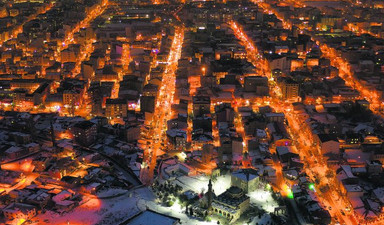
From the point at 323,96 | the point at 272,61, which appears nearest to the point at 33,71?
the point at 272,61

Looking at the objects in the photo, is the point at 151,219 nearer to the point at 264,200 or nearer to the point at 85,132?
Answer: the point at 264,200

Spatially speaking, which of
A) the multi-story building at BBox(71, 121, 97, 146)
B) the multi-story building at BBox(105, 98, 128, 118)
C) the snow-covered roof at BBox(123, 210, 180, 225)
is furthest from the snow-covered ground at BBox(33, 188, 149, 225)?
the multi-story building at BBox(105, 98, 128, 118)

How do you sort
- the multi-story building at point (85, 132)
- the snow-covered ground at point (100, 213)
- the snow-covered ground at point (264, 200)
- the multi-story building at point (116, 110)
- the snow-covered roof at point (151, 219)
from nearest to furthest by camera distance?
1. the snow-covered roof at point (151, 219)
2. the snow-covered ground at point (100, 213)
3. the snow-covered ground at point (264, 200)
4. the multi-story building at point (85, 132)
5. the multi-story building at point (116, 110)

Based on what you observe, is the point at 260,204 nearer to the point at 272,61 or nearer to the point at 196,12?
the point at 272,61

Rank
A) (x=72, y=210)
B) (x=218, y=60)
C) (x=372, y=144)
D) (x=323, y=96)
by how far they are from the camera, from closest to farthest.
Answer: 1. (x=72, y=210)
2. (x=372, y=144)
3. (x=323, y=96)
4. (x=218, y=60)

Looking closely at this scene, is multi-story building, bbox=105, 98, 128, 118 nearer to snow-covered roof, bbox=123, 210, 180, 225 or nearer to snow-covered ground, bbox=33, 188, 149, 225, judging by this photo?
snow-covered ground, bbox=33, 188, 149, 225

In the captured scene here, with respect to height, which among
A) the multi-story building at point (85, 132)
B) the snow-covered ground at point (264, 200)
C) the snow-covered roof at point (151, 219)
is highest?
the multi-story building at point (85, 132)

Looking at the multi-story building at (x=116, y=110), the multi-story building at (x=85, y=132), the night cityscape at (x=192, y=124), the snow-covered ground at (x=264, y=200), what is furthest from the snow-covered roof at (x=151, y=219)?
the multi-story building at (x=116, y=110)

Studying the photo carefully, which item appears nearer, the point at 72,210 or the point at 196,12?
the point at 72,210

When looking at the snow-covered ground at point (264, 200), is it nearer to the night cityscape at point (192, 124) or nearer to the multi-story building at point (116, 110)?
the night cityscape at point (192, 124)
